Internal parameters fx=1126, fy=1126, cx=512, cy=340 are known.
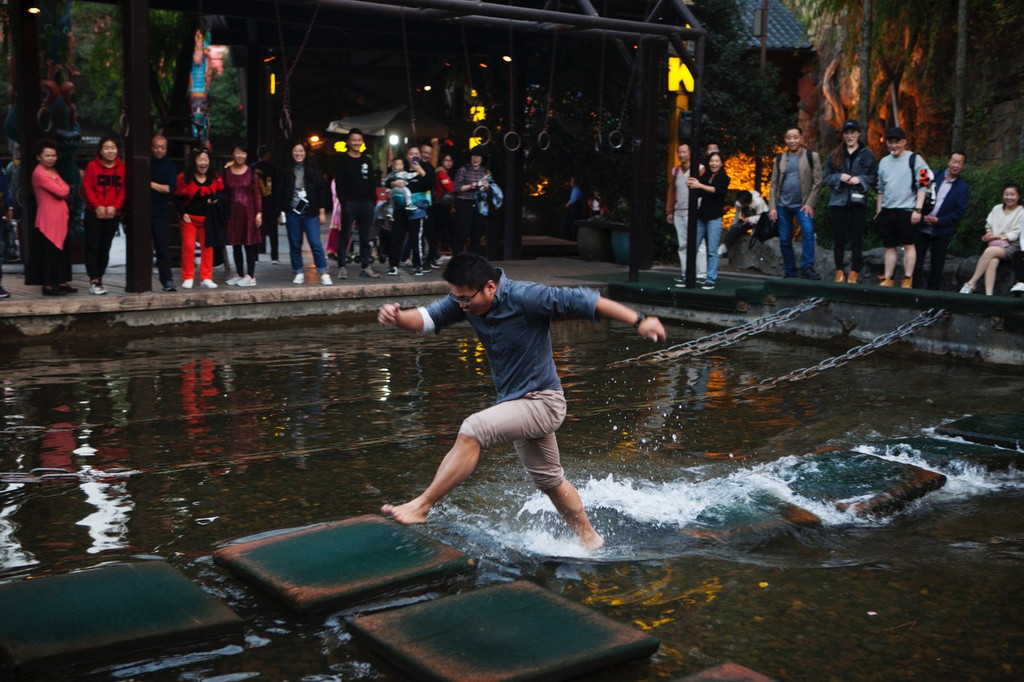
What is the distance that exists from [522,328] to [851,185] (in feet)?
29.5

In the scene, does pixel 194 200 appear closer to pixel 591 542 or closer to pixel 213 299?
pixel 213 299

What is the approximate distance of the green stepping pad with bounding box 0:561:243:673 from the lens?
165 inches

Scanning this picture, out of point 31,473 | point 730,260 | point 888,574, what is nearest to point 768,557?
point 888,574

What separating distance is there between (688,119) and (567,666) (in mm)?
11669

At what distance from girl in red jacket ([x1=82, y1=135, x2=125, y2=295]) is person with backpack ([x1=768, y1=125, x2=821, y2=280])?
7.88 meters

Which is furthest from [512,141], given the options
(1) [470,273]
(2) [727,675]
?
(2) [727,675]

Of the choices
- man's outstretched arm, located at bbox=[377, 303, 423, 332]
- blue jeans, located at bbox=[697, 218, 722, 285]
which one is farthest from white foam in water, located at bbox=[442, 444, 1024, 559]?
blue jeans, located at bbox=[697, 218, 722, 285]

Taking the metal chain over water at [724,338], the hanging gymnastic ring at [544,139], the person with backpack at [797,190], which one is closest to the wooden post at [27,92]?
the hanging gymnastic ring at [544,139]

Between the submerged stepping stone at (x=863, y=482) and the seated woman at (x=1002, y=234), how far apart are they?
626 cm

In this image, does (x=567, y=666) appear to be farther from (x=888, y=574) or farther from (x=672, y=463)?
(x=672, y=463)

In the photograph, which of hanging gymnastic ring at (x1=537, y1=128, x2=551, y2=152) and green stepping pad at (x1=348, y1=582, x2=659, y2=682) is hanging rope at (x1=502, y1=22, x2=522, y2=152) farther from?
green stepping pad at (x1=348, y1=582, x2=659, y2=682)

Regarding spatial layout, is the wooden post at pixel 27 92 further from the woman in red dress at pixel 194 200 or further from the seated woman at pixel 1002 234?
the seated woman at pixel 1002 234

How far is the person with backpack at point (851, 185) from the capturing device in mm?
13227

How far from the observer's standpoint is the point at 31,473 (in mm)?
6742
